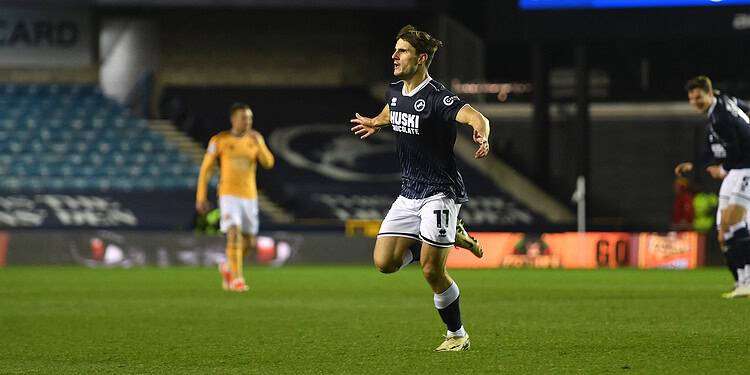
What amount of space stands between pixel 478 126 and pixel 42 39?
97.3 ft

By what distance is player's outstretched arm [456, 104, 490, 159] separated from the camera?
8.16 meters

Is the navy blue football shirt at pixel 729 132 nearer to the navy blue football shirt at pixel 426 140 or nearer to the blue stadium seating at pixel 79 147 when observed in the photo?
the navy blue football shirt at pixel 426 140

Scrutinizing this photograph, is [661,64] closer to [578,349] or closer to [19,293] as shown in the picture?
[19,293]

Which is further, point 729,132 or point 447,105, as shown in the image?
point 729,132

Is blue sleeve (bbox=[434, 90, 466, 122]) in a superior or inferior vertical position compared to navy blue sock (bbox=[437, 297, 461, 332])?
superior

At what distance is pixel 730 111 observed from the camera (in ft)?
46.0

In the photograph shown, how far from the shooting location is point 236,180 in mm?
16703

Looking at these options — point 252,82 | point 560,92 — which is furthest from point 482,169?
point 252,82

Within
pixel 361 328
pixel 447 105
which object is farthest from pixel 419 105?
pixel 361 328

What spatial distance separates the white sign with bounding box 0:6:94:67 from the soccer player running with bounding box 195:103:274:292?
2044 cm

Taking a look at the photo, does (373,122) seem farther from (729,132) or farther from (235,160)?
(235,160)

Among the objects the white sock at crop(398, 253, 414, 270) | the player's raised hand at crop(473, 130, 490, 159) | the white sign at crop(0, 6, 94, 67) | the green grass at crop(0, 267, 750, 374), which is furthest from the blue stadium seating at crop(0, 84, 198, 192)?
the player's raised hand at crop(473, 130, 490, 159)

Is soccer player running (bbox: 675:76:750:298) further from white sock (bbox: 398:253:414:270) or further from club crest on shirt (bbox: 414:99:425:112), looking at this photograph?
club crest on shirt (bbox: 414:99:425:112)

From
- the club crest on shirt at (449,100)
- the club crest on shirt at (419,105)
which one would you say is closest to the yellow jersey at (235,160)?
the club crest on shirt at (419,105)
